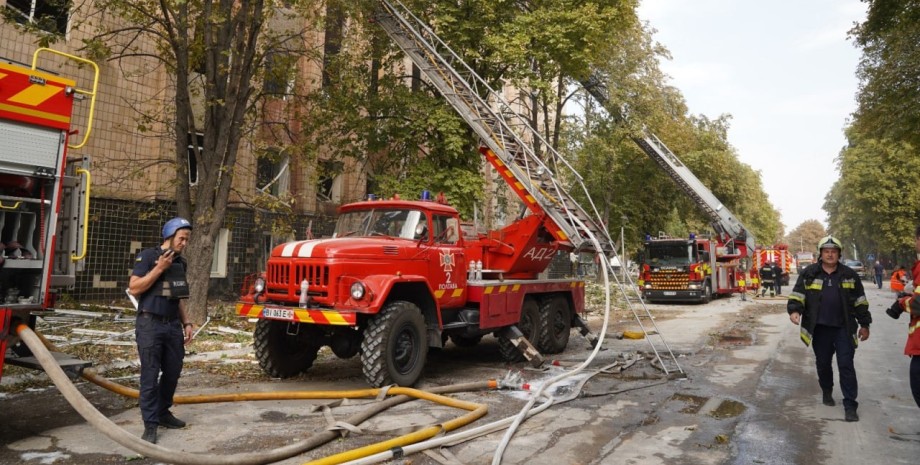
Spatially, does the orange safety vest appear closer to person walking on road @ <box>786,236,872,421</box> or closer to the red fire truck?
person walking on road @ <box>786,236,872,421</box>

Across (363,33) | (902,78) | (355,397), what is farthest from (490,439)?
(902,78)

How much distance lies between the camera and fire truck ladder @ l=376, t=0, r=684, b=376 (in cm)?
1000

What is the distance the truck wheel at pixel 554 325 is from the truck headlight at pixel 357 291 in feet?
14.3

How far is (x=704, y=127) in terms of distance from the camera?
123ft

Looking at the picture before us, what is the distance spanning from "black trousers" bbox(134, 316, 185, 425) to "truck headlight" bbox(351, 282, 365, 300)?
6.08 feet

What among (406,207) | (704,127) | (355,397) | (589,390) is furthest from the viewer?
(704,127)

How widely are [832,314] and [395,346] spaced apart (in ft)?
15.5

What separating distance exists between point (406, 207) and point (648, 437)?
4.27 metres

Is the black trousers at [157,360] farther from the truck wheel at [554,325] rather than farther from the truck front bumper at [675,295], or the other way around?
the truck front bumper at [675,295]

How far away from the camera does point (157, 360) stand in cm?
497

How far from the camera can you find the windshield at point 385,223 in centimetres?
795

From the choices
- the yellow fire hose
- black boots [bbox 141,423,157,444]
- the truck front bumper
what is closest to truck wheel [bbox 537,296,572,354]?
the yellow fire hose

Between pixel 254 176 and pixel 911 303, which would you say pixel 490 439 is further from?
pixel 254 176

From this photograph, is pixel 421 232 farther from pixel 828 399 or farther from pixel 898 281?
pixel 898 281
